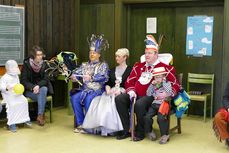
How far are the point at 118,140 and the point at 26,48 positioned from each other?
2372 mm

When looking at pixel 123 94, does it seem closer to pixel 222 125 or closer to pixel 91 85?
pixel 91 85

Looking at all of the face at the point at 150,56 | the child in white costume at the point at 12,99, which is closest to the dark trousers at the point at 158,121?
the face at the point at 150,56

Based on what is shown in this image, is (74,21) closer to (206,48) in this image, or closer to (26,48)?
(26,48)

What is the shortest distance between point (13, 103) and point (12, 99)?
0.06 metres

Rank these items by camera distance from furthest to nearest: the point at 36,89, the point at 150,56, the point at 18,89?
the point at 36,89 → the point at 18,89 → the point at 150,56

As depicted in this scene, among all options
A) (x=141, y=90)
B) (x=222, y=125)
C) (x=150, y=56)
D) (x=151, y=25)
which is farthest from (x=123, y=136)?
(x=151, y=25)

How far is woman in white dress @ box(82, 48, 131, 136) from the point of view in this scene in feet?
15.8

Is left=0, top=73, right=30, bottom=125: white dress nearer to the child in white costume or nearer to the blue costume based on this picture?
the child in white costume

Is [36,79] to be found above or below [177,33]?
below

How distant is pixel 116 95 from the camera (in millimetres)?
4957

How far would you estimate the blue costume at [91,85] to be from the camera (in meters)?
5.15

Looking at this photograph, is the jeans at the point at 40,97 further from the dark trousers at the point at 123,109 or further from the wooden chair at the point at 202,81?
the wooden chair at the point at 202,81

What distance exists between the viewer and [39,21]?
21.0 ft

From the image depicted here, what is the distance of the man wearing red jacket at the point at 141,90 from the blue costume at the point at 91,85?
0.38m
